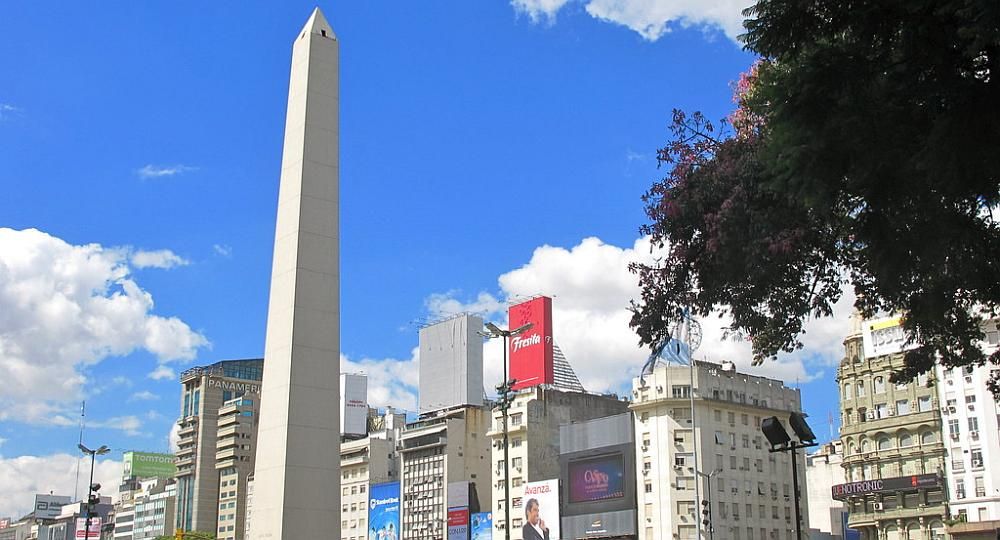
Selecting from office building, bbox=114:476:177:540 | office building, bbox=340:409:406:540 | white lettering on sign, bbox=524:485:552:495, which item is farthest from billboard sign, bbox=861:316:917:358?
office building, bbox=114:476:177:540

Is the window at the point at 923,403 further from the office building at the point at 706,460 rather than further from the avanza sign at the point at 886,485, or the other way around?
the office building at the point at 706,460

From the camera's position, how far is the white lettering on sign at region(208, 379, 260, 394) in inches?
6304

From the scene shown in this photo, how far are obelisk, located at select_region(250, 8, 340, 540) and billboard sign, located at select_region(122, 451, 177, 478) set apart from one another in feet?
468

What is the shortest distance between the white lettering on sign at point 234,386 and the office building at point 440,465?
68857mm

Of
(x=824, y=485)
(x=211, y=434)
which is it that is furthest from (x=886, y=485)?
(x=211, y=434)

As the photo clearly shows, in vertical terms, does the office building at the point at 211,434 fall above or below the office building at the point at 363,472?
above

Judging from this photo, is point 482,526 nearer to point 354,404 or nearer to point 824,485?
point 824,485

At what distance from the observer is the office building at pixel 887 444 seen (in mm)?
53062

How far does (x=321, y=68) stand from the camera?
3048cm

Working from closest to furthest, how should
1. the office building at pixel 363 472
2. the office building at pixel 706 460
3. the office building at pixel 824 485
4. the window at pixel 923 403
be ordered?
the window at pixel 923 403
the office building at pixel 706 460
the office building at pixel 824 485
the office building at pixel 363 472

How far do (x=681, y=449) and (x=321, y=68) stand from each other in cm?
4632

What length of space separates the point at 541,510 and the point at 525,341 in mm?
12460

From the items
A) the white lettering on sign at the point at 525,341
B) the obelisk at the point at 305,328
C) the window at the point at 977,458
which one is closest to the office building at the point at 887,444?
the window at the point at 977,458

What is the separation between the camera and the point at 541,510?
77188 mm
